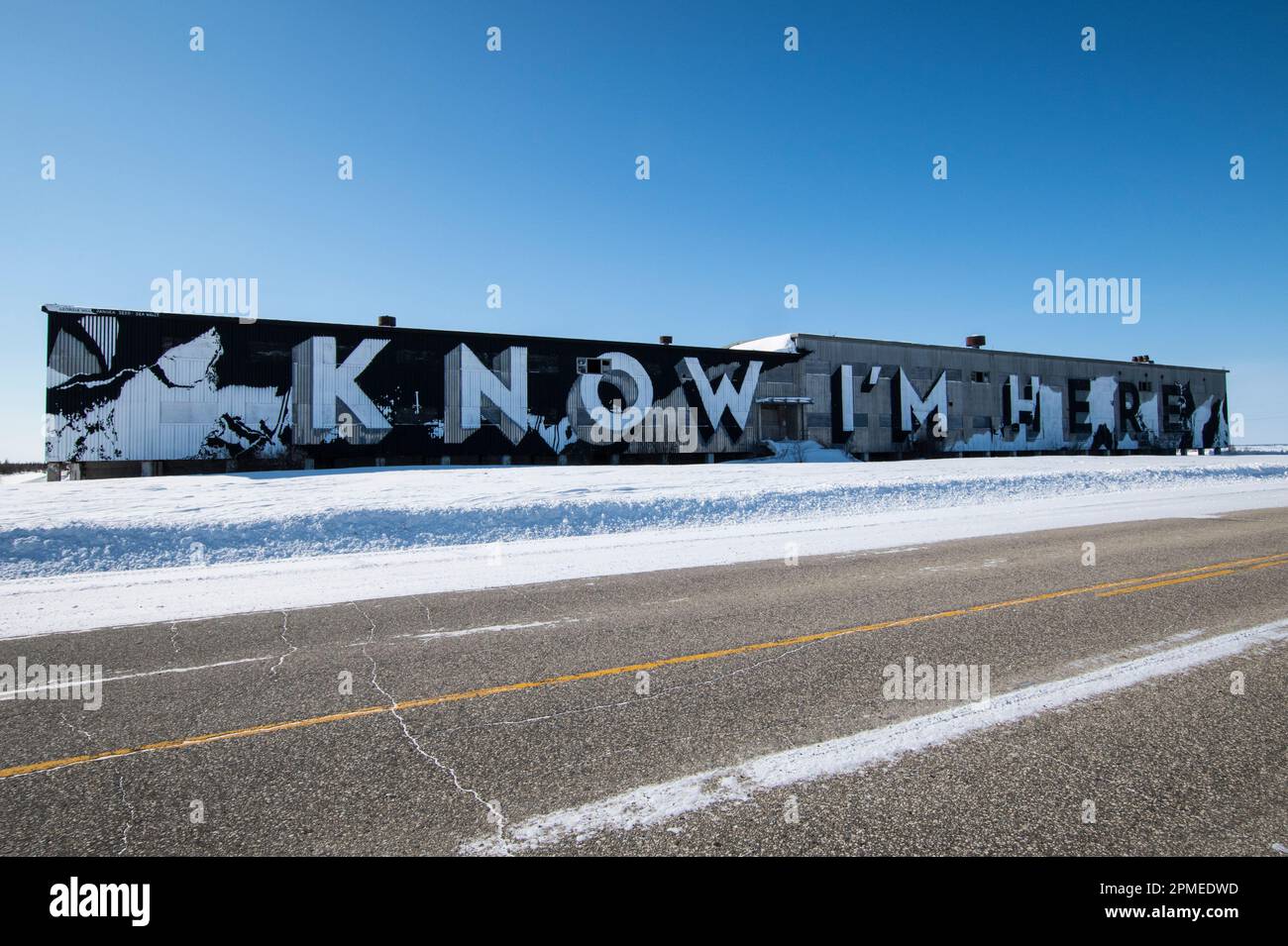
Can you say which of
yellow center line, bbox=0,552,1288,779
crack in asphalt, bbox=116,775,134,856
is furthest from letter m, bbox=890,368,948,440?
crack in asphalt, bbox=116,775,134,856

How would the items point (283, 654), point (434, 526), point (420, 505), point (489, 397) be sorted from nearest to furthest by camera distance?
point (283, 654) < point (434, 526) < point (420, 505) < point (489, 397)

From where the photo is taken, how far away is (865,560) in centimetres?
1017

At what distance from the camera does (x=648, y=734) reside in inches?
161

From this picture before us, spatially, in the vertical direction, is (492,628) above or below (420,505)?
below

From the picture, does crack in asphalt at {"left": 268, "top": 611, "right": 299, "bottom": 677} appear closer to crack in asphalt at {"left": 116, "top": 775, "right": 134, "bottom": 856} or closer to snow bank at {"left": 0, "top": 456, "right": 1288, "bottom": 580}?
crack in asphalt at {"left": 116, "top": 775, "right": 134, "bottom": 856}

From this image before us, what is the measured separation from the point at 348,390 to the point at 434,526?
1737cm

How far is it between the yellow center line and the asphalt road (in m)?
0.03

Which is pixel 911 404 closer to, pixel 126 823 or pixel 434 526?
pixel 434 526

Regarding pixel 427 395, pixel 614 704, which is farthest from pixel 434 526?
pixel 427 395

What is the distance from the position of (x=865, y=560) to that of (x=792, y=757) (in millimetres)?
6900

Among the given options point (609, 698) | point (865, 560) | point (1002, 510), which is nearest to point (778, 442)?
point (1002, 510)

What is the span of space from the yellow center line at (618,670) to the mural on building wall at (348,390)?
25.5 metres

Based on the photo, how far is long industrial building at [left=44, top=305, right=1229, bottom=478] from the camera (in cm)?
2523
